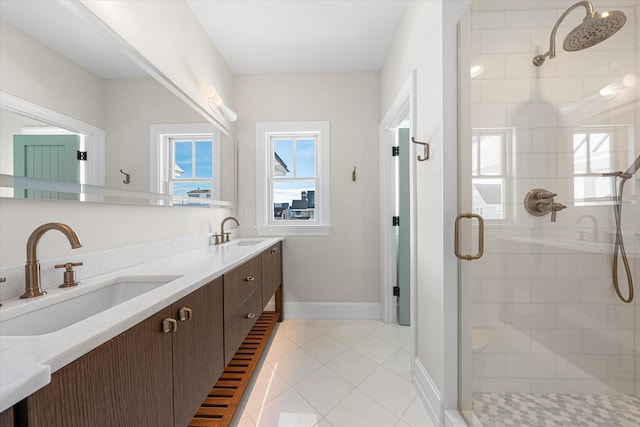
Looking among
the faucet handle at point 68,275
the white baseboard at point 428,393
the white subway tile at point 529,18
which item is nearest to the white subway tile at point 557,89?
the white subway tile at point 529,18

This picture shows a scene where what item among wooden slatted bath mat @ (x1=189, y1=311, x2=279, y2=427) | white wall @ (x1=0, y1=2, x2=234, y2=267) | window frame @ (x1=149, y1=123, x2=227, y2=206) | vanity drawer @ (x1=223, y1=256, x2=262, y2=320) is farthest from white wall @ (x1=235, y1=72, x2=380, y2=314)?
vanity drawer @ (x1=223, y1=256, x2=262, y2=320)

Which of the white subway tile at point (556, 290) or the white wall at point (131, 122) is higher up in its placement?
the white wall at point (131, 122)

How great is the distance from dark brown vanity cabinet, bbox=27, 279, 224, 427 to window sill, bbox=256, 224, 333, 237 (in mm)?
1667

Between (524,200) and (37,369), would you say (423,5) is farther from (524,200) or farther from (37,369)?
(37,369)

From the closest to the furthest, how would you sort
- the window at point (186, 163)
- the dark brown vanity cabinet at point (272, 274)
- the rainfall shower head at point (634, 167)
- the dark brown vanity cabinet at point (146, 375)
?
the dark brown vanity cabinet at point (146, 375) < the rainfall shower head at point (634, 167) < the window at point (186, 163) < the dark brown vanity cabinet at point (272, 274)

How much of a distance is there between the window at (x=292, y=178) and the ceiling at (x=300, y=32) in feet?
1.99

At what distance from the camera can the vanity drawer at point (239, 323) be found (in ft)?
4.54

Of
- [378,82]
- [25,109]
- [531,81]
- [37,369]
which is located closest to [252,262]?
[25,109]

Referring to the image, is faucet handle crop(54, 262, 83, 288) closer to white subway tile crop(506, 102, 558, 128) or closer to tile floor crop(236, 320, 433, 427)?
tile floor crop(236, 320, 433, 427)

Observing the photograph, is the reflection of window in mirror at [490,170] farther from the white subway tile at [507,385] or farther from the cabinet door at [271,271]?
the cabinet door at [271,271]

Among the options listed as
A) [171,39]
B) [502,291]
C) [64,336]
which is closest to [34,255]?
[64,336]

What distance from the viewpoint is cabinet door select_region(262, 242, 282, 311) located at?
2143mm

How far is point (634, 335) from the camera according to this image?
1064mm

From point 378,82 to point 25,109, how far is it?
2737 mm
